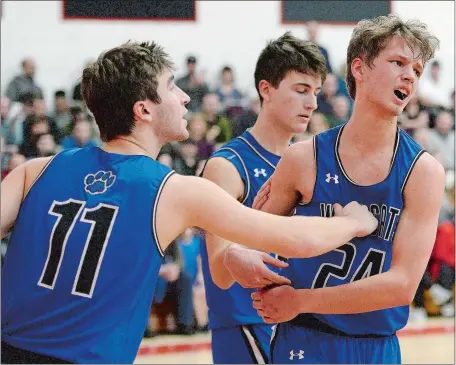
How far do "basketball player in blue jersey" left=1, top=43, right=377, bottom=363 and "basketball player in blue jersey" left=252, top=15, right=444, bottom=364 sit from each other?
1.30 feet

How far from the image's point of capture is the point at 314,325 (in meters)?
3.92

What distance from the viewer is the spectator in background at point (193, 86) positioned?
11.9 metres

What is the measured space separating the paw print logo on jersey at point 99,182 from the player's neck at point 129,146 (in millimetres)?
154

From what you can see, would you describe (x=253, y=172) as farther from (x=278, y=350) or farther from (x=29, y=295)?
(x=29, y=295)

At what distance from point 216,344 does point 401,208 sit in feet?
6.21

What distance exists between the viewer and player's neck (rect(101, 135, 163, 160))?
3422 mm

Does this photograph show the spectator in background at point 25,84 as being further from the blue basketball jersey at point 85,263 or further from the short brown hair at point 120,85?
the blue basketball jersey at point 85,263

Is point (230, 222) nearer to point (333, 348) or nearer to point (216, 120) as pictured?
point (333, 348)

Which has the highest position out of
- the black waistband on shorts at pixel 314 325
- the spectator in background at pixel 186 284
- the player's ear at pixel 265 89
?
the player's ear at pixel 265 89

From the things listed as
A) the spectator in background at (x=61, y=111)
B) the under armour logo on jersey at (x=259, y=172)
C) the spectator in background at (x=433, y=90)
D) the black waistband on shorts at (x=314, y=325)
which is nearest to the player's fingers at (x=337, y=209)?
the black waistband on shorts at (x=314, y=325)

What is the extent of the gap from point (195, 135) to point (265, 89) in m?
5.67

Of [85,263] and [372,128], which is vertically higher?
[372,128]

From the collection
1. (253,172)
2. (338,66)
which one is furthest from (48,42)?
(253,172)

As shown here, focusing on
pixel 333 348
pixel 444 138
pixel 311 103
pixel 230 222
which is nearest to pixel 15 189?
pixel 230 222
